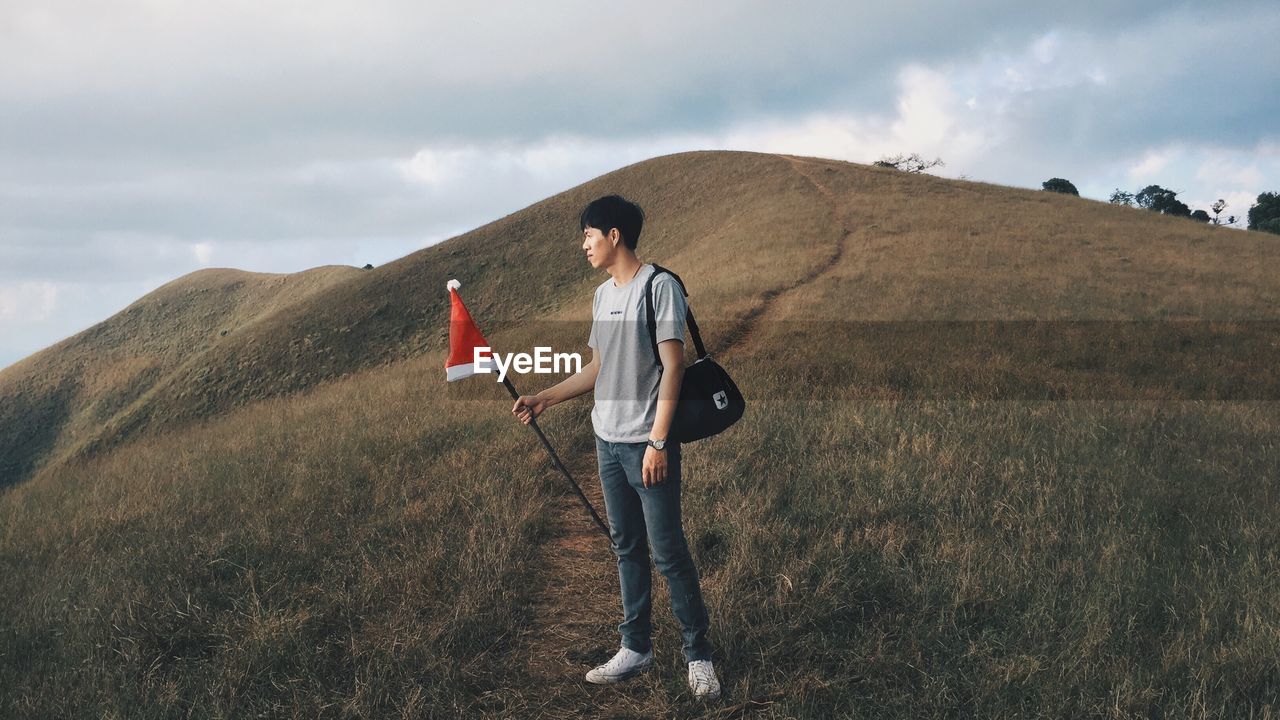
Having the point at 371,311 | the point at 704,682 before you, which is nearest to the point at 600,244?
the point at 704,682

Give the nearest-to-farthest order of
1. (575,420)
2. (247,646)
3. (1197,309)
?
(247,646)
(575,420)
(1197,309)

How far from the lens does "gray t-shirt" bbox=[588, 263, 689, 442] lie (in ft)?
9.91

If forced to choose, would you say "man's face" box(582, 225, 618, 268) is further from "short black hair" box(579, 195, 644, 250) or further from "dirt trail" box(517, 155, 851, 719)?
"dirt trail" box(517, 155, 851, 719)

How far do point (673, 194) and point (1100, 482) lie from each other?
161 ft

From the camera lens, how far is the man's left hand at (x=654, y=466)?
2.97 metres

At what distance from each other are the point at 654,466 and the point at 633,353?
55 centimetres

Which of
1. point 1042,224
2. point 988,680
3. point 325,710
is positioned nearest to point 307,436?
point 325,710

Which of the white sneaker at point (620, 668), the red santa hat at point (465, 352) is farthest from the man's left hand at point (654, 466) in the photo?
the white sneaker at point (620, 668)

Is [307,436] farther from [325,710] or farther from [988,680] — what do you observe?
[988,680]

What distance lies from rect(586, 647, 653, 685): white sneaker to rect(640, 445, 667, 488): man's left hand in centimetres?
121

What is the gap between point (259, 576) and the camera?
14.8ft

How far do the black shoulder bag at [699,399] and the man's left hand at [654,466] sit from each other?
0.12 meters

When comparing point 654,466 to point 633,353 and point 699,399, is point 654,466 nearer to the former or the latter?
point 699,399

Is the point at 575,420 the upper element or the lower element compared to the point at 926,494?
upper
